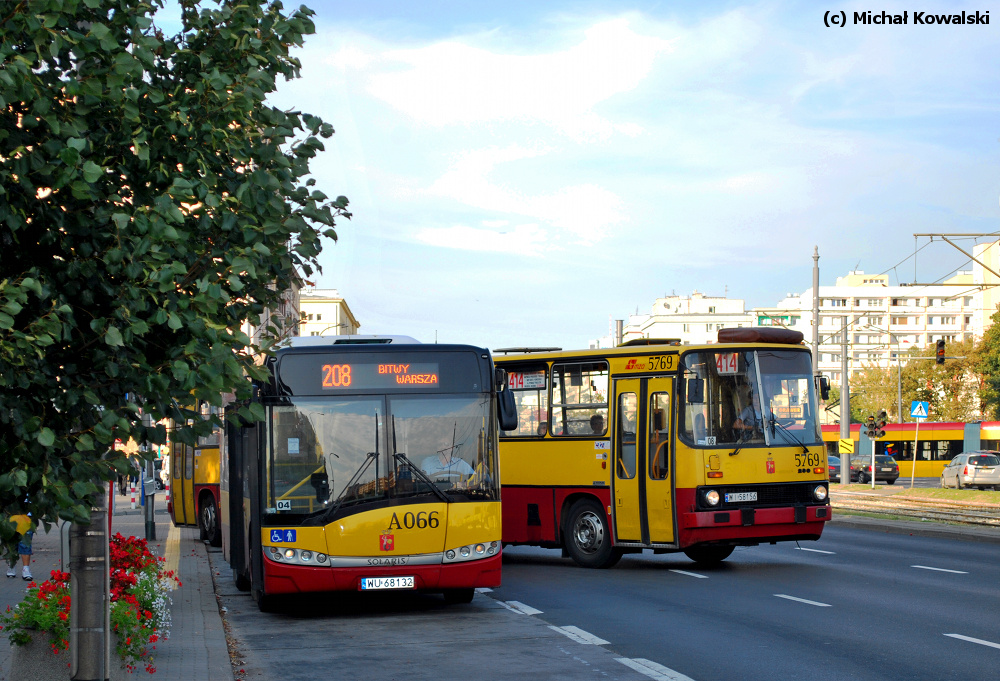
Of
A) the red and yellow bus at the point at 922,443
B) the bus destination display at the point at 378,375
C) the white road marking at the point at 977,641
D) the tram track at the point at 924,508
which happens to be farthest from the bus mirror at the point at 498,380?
the red and yellow bus at the point at 922,443

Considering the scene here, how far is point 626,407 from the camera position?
17.4 meters

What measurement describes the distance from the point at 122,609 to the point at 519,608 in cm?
537

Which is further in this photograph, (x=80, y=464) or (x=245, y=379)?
(x=245, y=379)

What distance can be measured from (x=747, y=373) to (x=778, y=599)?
3831 millimetres

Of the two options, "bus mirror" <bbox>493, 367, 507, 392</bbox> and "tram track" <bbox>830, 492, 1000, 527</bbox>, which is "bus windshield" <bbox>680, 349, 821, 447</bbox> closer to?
"bus mirror" <bbox>493, 367, 507, 392</bbox>

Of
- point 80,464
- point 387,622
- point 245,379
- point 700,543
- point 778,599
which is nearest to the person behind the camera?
point 80,464

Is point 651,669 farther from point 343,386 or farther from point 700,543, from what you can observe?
point 700,543

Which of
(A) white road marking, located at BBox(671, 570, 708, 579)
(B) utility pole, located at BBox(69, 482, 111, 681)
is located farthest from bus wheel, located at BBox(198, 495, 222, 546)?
(B) utility pole, located at BBox(69, 482, 111, 681)

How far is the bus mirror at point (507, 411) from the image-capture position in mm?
13125

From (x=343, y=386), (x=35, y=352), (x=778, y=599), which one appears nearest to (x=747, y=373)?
(x=778, y=599)

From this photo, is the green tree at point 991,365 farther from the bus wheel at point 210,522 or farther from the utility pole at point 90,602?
the utility pole at point 90,602

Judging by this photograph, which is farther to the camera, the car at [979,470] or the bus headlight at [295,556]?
the car at [979,470]

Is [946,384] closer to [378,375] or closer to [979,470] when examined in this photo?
[979,470]

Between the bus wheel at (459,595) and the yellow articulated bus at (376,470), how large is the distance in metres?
0.94
